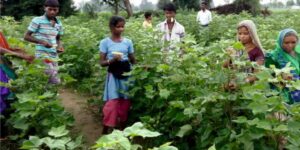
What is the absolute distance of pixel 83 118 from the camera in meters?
5.52

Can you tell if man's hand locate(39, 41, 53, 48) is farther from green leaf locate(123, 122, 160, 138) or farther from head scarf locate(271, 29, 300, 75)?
green leaf locate(123, 122, 160, 138)

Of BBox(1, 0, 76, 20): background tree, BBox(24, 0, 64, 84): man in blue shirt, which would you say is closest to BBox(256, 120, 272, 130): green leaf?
BBox(24, 0, 64, 84): man in blue shirt

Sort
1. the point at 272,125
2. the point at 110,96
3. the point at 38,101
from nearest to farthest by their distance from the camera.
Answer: the point at 272,125, the point at 38,101, the point at 110,96

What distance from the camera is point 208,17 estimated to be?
40.7 feet

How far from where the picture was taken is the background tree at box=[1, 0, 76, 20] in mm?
22625

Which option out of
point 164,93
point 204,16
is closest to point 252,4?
point 204,16

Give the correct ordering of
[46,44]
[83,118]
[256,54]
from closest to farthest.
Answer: [256,54]
[46,44]
[83,118]

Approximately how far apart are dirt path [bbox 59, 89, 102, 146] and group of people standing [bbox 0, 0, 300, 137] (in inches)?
10.0

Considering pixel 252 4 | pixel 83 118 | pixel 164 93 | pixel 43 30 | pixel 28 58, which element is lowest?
pixel 83 118

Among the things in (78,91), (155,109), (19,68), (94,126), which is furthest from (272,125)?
(78,91)

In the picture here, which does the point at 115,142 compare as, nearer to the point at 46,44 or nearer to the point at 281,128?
the point at 281,128

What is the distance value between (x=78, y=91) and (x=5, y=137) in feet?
10.0

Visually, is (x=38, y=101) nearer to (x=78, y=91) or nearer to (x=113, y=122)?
(x=113, y=122)

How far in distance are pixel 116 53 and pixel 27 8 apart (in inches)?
781
